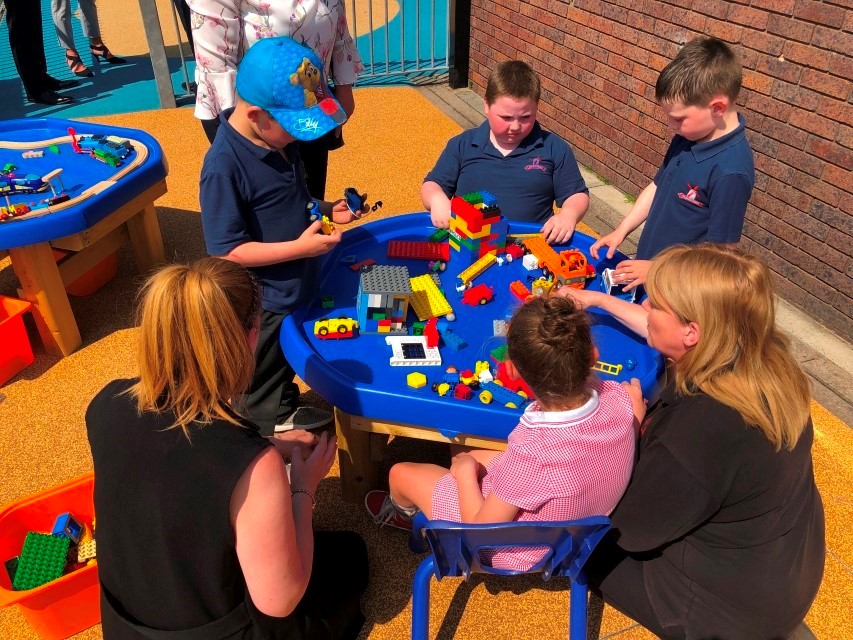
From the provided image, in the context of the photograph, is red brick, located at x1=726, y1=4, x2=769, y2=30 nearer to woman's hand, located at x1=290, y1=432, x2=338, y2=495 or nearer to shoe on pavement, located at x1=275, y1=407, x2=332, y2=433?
shoe on pavement, located at x1=275, y1=407, x2=332, y2=433

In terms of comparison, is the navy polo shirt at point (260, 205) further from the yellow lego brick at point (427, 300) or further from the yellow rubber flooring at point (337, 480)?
the yellow rubber flooring at point (337, 480)

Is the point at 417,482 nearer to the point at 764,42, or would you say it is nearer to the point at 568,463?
the point at 568,463

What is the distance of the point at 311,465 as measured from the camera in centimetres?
185

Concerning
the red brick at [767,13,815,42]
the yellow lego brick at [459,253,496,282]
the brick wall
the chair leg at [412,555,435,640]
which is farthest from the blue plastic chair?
the red brick at [767,13,815,42]

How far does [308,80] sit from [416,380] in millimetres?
1029

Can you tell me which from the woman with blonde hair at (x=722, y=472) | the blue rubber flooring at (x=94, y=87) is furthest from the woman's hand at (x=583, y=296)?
the blue rubber flooring at (x=94, y=87)

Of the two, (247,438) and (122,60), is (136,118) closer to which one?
(122,60)

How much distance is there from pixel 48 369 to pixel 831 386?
12.9 ft

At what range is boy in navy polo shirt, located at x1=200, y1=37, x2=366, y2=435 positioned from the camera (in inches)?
81.4

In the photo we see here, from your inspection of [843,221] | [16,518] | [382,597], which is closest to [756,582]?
[382,597]

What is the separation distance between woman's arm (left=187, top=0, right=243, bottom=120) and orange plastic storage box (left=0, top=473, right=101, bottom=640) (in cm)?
161

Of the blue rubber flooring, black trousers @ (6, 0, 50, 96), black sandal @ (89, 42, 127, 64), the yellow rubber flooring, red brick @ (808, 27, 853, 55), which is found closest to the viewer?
the yellow rubber flooring

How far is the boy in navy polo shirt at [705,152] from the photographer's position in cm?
240

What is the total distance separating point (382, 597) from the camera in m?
2.22
